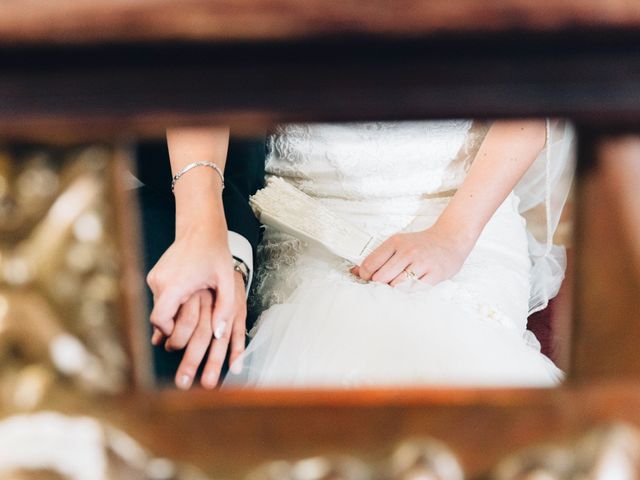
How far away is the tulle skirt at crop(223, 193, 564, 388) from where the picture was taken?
0.74m

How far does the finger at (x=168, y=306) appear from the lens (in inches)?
30.5

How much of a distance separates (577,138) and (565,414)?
153 millimetres

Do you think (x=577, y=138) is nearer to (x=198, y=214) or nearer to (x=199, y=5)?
(x=199, y=5)

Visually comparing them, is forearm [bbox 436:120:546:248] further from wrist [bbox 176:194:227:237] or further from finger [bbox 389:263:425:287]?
wrist [bbox 176:194:227:237]

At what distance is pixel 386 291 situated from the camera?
0.88 m

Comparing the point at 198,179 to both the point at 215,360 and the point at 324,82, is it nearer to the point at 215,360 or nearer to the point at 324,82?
the point at 215,360

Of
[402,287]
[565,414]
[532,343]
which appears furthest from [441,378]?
[532,343]

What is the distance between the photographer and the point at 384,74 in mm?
310

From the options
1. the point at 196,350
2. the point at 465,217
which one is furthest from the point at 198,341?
the point at 465,217

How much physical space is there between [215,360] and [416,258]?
14.1 inches

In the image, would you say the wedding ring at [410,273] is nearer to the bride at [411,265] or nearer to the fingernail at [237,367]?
the bride at [411,265]

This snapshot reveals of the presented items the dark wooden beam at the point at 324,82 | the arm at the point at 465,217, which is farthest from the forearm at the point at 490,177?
the dark wooden beam at the point at 324,82

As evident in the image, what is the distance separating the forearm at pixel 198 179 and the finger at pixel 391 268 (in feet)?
0.82

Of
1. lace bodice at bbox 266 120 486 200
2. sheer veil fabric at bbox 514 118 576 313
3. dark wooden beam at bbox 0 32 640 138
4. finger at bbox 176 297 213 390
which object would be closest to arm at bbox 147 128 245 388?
finger at bbox 176 297 213 390
